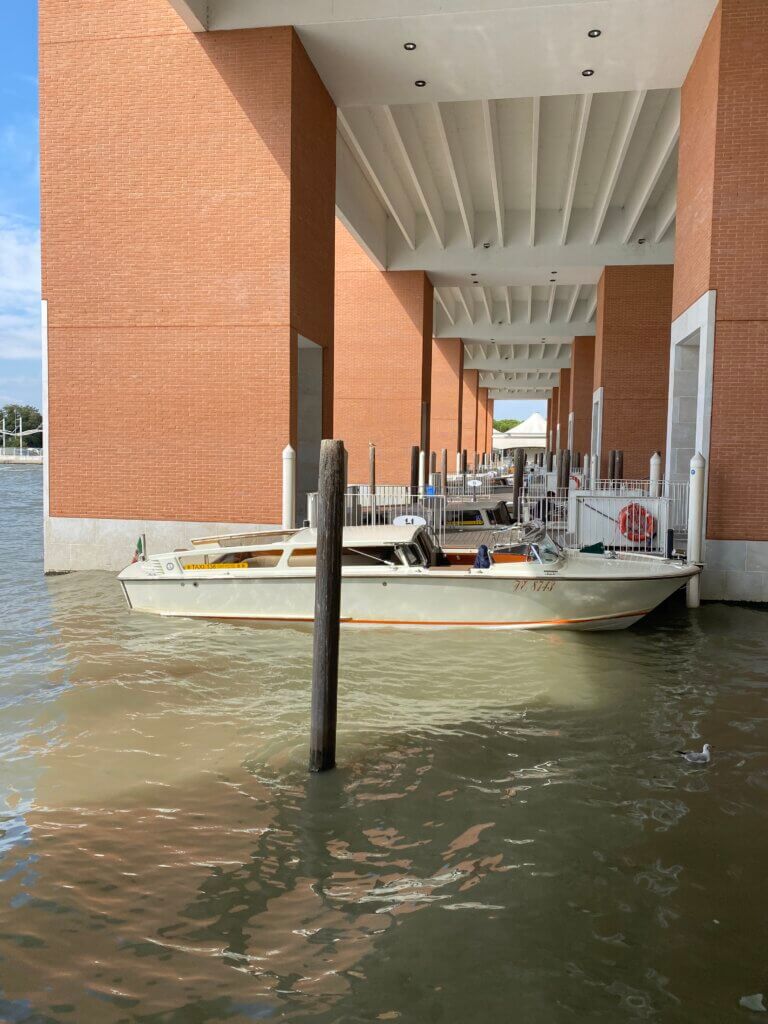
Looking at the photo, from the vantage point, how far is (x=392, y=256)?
984 inches

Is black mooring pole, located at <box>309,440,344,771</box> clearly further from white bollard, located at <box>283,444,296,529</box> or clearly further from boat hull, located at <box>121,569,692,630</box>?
white bollard, located at <box>283,444,296,529</box>

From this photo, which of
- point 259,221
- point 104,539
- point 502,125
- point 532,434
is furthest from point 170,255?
point 532,434

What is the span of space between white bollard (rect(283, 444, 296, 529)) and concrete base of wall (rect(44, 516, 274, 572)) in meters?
1.62

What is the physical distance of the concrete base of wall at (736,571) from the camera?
12.2 meters

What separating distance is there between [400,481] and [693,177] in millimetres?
14318

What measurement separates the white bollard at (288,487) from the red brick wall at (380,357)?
13.1 metres

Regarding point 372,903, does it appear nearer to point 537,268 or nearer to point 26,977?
point 26,977

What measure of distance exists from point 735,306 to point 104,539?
418 inches

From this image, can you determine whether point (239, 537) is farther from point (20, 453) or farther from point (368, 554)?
point (20, 453)

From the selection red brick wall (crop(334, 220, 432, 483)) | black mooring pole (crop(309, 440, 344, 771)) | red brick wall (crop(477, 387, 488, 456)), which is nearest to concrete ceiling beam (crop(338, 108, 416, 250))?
red brick wall (crop(334, 220, 432, 483))

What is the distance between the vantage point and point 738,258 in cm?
1209

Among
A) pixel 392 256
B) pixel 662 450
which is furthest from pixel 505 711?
pixel 392 256

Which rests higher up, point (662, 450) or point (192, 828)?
point (662, 450)

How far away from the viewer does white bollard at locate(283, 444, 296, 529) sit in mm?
12781
